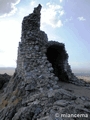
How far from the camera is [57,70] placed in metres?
13.9

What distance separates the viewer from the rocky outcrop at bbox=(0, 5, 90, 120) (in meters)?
5.83

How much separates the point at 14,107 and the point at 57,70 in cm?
688

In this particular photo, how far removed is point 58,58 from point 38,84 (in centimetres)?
634

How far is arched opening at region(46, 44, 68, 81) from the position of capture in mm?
13391

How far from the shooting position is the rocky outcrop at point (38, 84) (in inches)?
229

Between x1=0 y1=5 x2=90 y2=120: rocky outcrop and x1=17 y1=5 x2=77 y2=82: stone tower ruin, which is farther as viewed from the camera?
x1=17 y1=5 x2=77 y2=82: stone tower ruin

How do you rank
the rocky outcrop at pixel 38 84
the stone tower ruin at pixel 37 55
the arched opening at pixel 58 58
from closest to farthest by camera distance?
the rocky outcrop at pixel 38 84 → the stone tower ruin at pixel 37 55 → the arched opening at pixel 58 58

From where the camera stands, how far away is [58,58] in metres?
14.2

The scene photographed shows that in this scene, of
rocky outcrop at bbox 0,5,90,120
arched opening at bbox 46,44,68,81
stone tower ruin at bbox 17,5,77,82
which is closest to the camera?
rocky outcrop at bbox 0,5,90,120

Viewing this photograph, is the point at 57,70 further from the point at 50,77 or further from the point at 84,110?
the point at 84,110

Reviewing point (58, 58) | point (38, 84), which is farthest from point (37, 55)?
point (58, 58)

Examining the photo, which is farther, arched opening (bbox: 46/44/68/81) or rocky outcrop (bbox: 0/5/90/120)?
arched opening (bbox: 46/44/68/81)

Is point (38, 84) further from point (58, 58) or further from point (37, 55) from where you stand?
point (58, 58)

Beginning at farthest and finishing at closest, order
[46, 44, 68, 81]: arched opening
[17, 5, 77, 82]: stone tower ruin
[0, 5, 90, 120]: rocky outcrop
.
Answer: [46, 44, 68, 81]: arched opening
[17, 5, 77, 82]: stone tower ruin
[0, 5, 90, 120]: rocky outcrop
